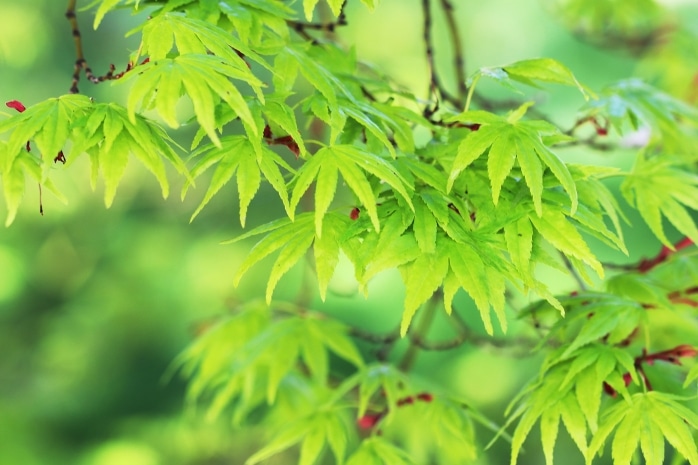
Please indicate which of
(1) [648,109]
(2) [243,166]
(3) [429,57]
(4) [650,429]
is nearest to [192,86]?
(2) [243,166]

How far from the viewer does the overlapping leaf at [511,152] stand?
2.64 feet

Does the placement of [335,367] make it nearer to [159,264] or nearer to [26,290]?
[159,264]

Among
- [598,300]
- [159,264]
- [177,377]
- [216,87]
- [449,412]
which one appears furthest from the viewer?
[177,377]

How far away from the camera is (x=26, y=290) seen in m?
2.99

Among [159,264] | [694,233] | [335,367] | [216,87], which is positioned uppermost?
[216,87]

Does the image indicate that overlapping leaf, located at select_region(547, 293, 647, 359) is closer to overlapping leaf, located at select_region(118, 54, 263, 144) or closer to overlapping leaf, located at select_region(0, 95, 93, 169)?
overlapping leaf, located at select_region(118, 54, 263, 144)

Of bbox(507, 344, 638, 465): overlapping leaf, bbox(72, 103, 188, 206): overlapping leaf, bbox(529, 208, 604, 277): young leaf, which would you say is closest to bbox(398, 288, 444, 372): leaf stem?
bbox(507, 344, 638, 465): overlapping leaf

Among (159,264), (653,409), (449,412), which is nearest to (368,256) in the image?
(653,409)

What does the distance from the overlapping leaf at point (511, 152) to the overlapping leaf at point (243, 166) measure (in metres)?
0.17

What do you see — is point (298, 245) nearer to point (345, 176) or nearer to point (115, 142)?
point (345, 176)

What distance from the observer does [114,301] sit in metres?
2.91

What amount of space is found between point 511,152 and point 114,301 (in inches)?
91.0

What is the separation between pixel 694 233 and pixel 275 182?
0.50 m

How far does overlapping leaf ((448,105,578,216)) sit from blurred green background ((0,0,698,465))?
75.2 inches
